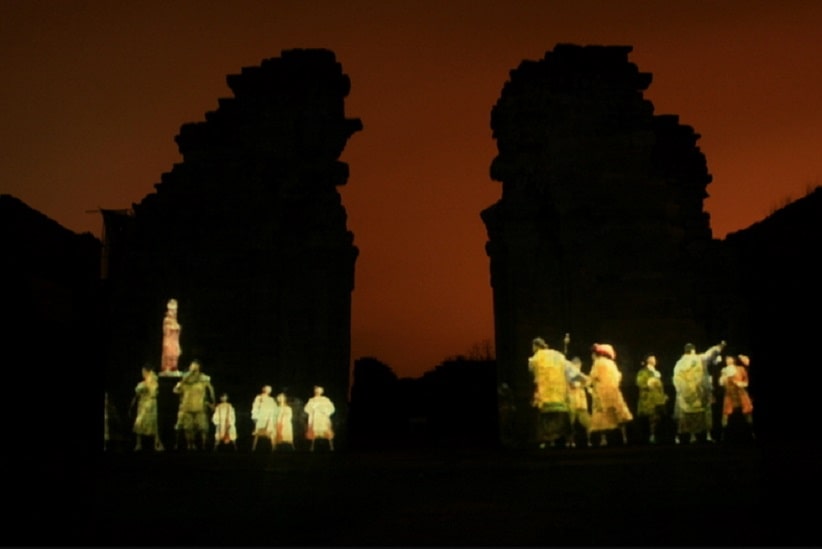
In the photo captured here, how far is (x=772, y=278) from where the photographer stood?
74.6 ft

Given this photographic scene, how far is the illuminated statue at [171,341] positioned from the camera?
62.0 ft

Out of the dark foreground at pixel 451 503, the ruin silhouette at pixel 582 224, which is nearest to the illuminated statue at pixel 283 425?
the ruin silhouette at pixel 582 224

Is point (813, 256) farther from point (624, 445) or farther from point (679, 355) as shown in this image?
point (624, 445)

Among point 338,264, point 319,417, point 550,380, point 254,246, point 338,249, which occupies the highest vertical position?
point 254,246

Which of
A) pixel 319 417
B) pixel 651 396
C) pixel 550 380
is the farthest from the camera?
pixel 319 417

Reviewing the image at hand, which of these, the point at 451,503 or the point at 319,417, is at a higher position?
the point at 319,417

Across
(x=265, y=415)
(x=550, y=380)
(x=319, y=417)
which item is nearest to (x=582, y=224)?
(x=550, y=380)

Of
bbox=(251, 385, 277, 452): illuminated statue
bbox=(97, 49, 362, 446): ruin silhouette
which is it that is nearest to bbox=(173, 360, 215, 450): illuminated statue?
bbox=(251, 385, 277, 452): illuminated statue

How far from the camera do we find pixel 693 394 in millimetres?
15906

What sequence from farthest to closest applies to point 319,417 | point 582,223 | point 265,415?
point 582,223 < point 265,415 < point 319,417

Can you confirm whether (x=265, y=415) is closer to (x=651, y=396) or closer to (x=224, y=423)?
(x=224, y=423)

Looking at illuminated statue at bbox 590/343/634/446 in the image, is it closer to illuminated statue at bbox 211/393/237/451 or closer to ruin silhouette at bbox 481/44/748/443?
ruin silhouette at bbox 481/44/748/443

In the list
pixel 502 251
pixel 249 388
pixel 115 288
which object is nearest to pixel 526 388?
pixel 502 251

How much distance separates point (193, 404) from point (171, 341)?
1.78 metres
